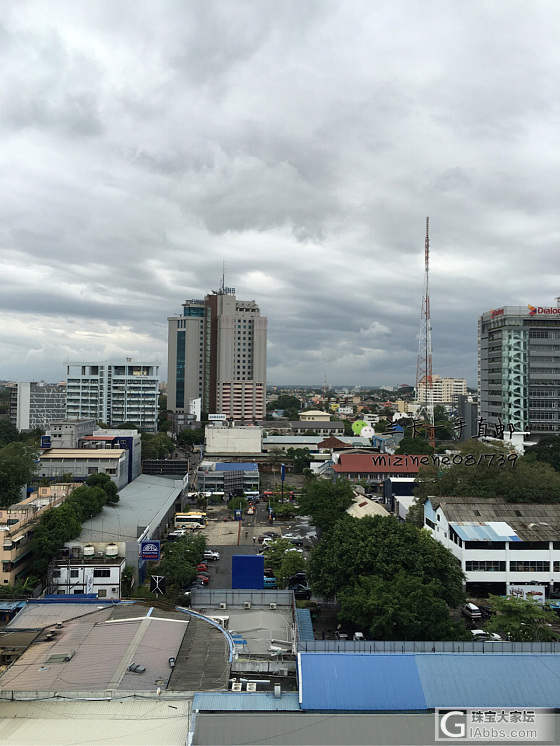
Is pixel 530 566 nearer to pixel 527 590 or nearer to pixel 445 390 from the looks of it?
pixel 527 590

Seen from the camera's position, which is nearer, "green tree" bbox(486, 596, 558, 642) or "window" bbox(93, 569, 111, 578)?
"green tree" bbox(486, 596, 558, 642)

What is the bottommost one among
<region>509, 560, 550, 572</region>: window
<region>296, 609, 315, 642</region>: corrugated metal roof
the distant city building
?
<region>509, 560, 550, 572</region>: window

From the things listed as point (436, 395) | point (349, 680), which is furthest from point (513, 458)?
point (436, 395)

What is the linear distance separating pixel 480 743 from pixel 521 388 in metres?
59.8

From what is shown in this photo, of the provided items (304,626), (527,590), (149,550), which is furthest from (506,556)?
(149,550)

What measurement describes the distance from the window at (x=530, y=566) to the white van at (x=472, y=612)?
4.36 meters

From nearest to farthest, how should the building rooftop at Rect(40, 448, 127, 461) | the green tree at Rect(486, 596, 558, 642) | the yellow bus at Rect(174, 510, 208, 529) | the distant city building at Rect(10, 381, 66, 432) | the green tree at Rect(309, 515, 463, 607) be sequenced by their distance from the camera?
the green tree at Rect(486, 596, 558, 642) < the green tree at Rect(309, 515, 463, 607) < the yellow bus at Rect(174, 510, 208, 529) < the building rooftop at Rect(40, 448, 127, 461) < the distant city building at Rect(10, 381, 66, 432)

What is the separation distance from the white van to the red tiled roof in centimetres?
3496

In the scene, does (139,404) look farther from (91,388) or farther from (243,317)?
(243,317)

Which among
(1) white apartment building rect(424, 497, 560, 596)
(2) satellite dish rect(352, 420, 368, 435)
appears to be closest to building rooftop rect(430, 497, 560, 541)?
(1) white apartment building rect(424, 497, 560, 596)

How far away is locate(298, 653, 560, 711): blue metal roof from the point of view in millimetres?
15500

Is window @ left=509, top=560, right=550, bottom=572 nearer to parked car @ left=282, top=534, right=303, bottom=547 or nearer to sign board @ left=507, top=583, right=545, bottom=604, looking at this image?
sign board @ left=507, top=583, right=545, bottom=604

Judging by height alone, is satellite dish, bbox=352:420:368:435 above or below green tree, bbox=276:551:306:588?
above

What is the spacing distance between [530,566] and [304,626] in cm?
1553
